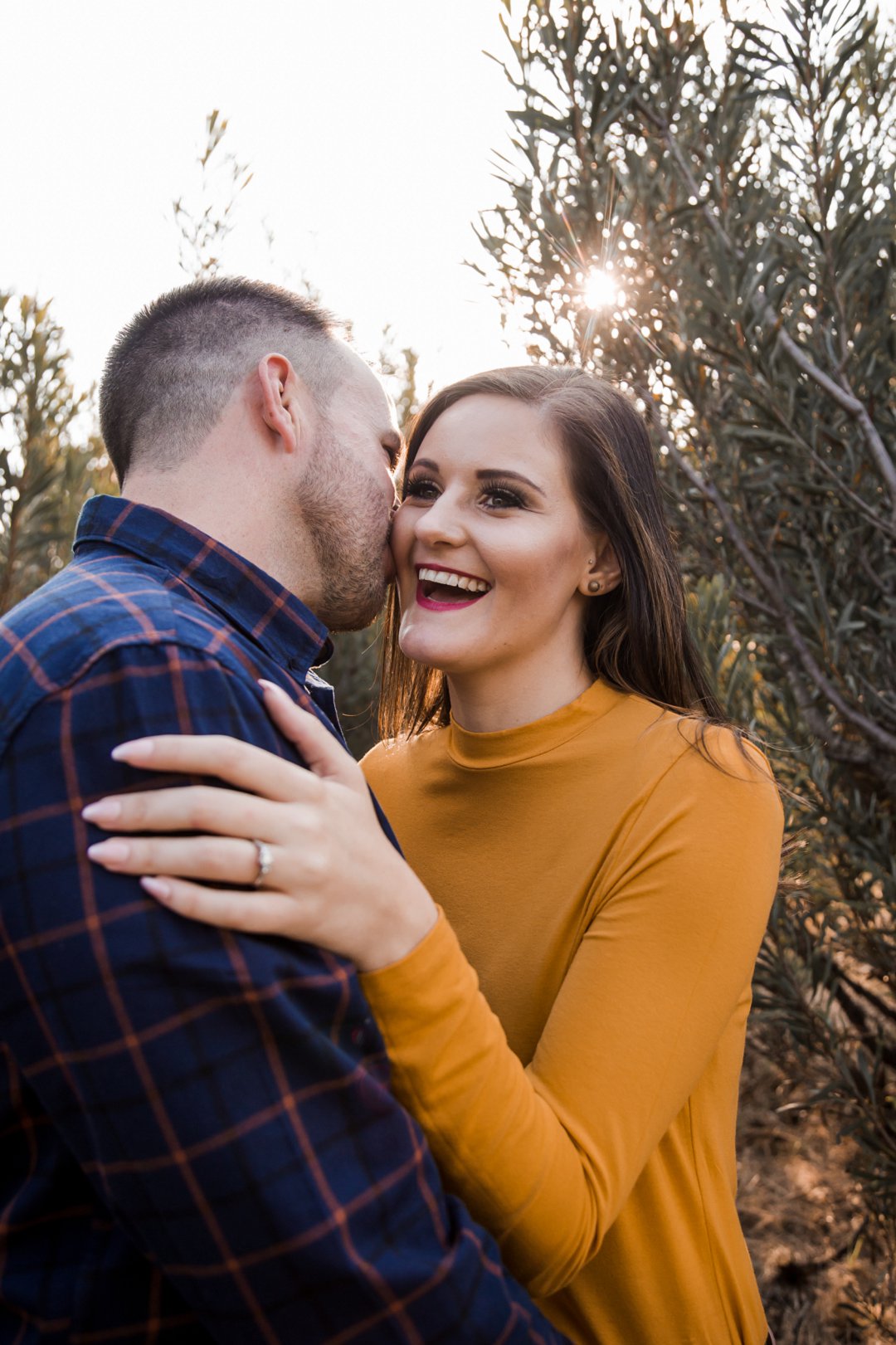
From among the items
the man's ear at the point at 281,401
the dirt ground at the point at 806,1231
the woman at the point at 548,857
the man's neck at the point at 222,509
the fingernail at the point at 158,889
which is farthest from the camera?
the dirt ground at the point at 806,1231

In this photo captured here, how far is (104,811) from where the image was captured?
1032 mm

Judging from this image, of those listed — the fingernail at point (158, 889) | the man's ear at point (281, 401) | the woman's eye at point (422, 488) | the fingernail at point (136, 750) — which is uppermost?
the man's ear at point (281, 401)

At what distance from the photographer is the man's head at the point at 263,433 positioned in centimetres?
164

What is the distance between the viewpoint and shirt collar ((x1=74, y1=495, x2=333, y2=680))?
4.75ft

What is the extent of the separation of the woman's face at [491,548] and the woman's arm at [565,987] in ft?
1.48

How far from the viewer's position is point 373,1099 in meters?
1.12

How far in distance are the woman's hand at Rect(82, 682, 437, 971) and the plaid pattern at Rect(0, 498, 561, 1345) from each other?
30 millimetres

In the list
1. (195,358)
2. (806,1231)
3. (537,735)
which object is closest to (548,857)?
(537,735)

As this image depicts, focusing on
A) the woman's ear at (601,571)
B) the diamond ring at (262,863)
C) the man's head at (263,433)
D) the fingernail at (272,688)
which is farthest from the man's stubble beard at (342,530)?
the diamond ring at (262,863)

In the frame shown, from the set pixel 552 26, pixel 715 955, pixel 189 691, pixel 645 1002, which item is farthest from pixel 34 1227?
pixel 552 26

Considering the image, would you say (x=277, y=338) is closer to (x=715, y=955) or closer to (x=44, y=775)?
(x=44, y=775)

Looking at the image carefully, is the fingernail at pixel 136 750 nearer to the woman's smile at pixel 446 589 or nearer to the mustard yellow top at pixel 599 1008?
the mustard yellow top at pixel 599 1008

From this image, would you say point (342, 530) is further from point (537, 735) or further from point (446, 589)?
point (537, 735)

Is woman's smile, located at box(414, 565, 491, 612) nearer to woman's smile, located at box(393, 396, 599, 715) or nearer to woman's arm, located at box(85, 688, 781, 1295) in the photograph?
woman's smile, located at box(393, 396, 599, 715)
